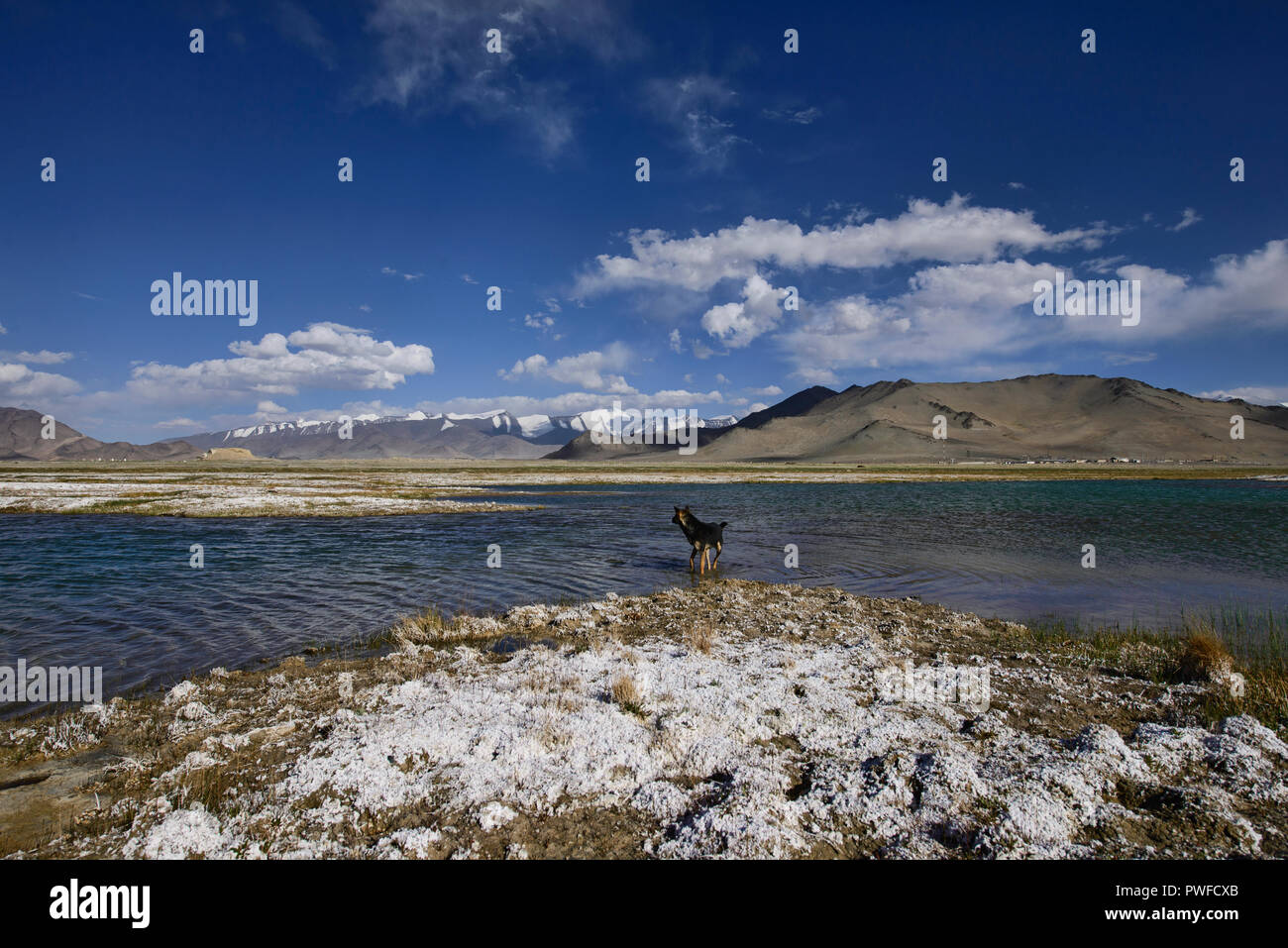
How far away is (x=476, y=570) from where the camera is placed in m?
20.5

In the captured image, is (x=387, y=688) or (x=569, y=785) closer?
(x=569, y=785)

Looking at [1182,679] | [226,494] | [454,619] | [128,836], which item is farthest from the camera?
[226,494]

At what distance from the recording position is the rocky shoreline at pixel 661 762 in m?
5.16

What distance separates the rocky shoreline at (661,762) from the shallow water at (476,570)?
4176mm

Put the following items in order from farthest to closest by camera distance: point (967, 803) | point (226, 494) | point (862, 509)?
point (226, 494) → point (862, 509) → point (967, 803)

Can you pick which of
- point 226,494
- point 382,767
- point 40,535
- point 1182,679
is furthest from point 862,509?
point 226,494

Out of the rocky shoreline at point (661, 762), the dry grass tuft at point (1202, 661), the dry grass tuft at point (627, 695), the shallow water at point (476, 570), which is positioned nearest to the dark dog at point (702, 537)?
the shallow water at point (476, 570)

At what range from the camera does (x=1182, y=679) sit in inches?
372

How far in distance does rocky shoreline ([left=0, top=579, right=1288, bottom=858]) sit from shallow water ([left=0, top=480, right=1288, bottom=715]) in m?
4.18

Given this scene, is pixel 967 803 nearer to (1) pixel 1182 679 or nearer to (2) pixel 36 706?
(1) pixel 1182 679

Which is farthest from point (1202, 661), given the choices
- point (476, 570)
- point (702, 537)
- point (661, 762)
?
point (476, 570)

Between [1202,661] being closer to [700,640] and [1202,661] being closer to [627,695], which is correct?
[700,640]

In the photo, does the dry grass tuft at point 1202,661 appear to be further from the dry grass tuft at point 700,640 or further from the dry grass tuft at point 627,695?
the dry grass tuft at point 627,695
